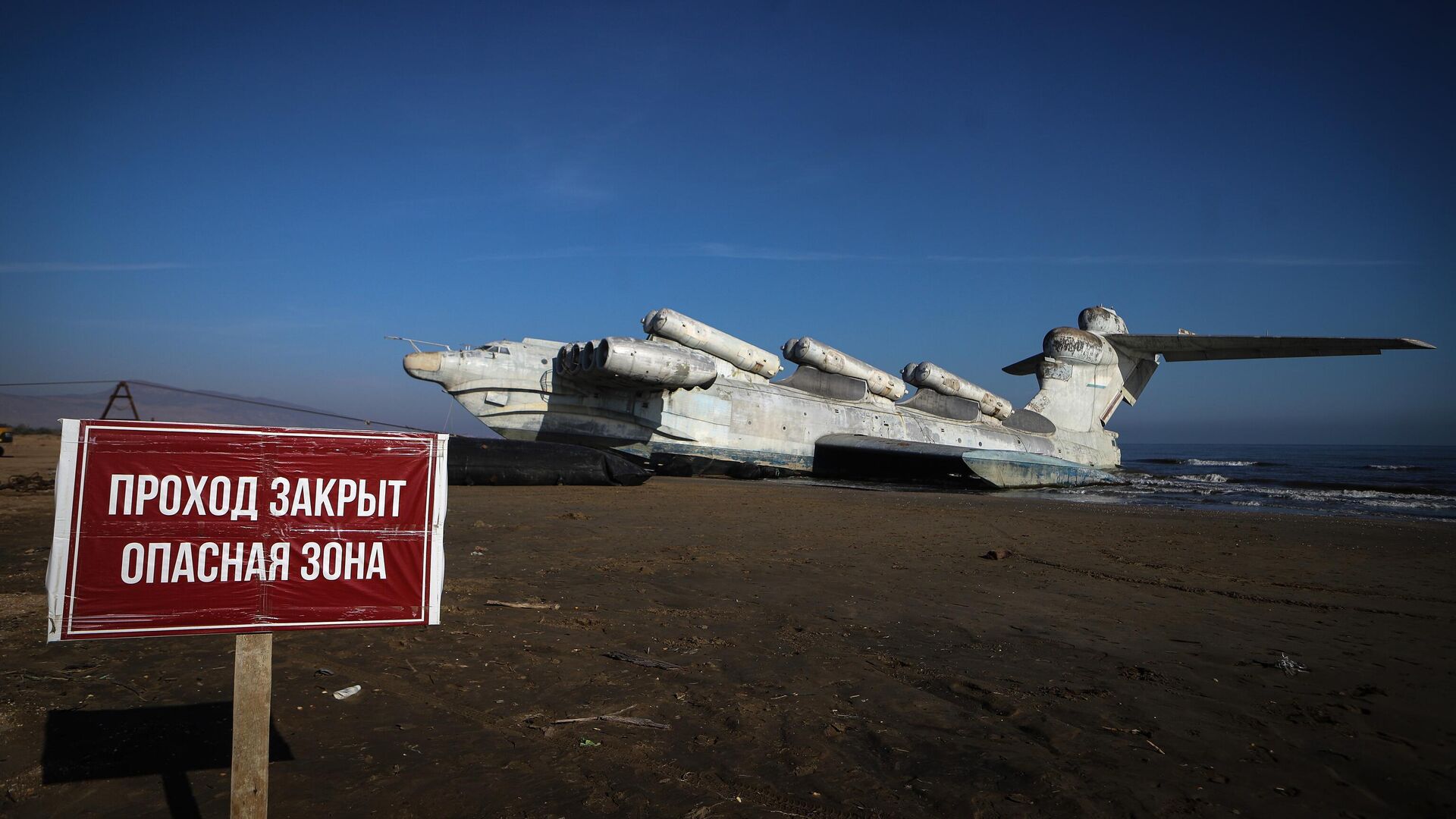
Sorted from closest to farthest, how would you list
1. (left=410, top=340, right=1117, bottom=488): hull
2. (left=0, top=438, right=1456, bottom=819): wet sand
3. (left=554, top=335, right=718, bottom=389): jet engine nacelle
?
(left=0, top=438, right=1456, bottom=819): wet sand → (left=554, top=335, right=718, bottom=389): jet engine nacelle → (left=410, top=340, right=1117, bottom=488): hull

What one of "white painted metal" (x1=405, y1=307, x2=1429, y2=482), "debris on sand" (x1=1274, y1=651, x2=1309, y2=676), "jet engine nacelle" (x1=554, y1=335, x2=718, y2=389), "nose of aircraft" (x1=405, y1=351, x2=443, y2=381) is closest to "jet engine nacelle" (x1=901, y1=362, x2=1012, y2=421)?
"white painted metal" (x1=405, y1=307, x2=1429, y2=482)

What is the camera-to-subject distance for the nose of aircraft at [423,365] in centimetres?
1684

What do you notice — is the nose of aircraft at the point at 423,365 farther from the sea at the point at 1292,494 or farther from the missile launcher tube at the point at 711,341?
the sea at the point at 1292,494

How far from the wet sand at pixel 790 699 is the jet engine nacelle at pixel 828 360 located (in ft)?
53.8

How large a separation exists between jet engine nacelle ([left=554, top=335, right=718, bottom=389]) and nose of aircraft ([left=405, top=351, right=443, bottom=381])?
2758mm

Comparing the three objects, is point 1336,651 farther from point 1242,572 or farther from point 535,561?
point 535,561

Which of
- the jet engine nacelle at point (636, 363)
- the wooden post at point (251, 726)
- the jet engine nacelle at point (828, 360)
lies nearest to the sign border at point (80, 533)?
the wooden post at point (251, 726)

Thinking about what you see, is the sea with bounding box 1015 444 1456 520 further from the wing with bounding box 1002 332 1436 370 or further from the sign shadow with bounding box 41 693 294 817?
the sign shadow with bounding box 41 693 294 817

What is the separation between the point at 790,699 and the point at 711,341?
17264mm

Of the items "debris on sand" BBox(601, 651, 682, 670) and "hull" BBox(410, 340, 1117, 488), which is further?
"hull" BBox(410, 340, 1117, 488)

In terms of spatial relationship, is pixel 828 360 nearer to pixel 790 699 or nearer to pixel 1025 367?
pixel 1025 367

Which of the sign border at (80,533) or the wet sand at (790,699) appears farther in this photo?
the wet sand at (790,699)

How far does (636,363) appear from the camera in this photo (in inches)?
640

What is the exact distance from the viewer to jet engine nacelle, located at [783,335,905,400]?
22.8 m
